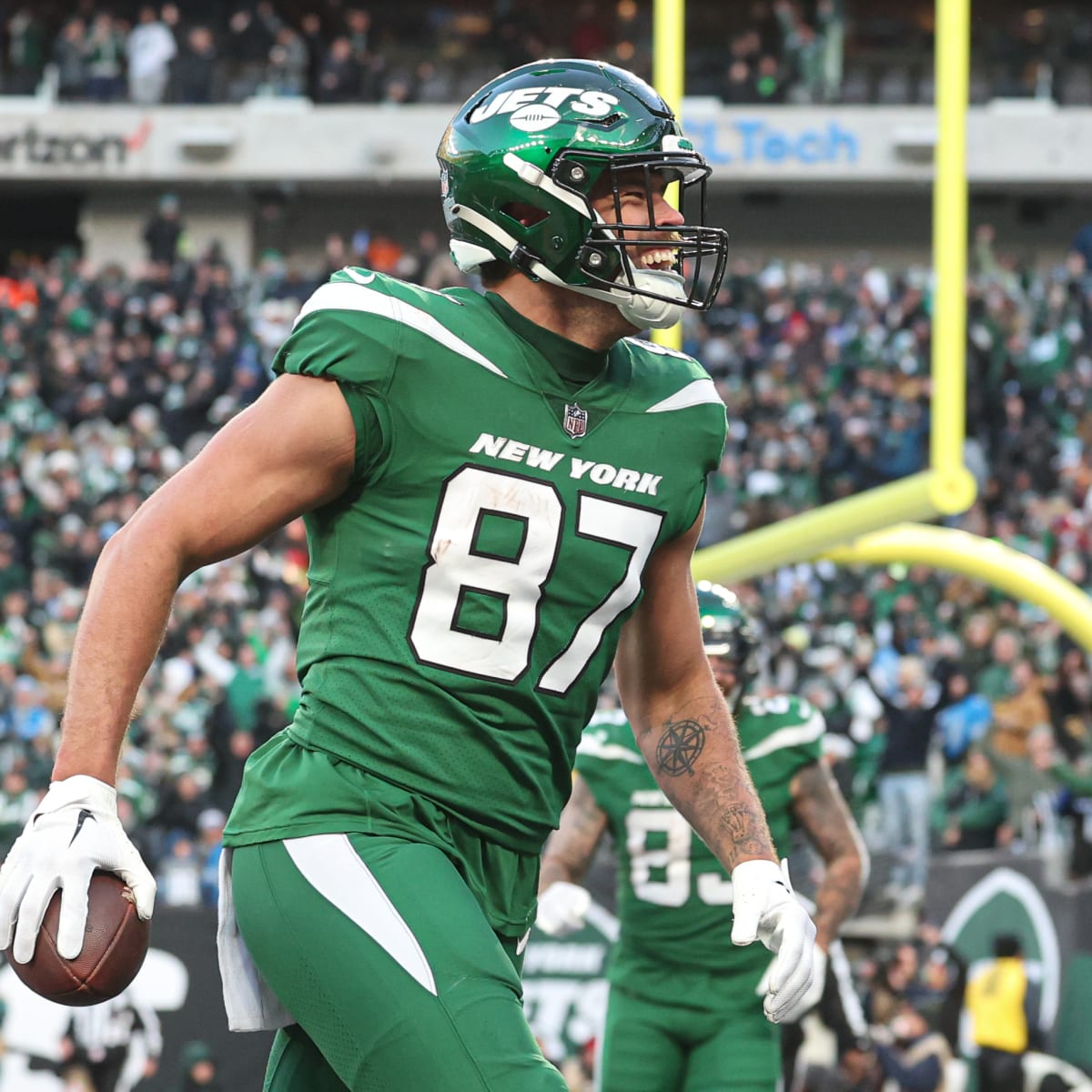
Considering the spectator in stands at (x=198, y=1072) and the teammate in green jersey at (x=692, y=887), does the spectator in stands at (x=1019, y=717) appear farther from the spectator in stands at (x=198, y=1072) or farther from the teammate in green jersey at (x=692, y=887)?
the teammate in green jersey at (x=692, y=887)

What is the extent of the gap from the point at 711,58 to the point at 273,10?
5.25 meters

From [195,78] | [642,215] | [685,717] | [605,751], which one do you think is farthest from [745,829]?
[195,78]

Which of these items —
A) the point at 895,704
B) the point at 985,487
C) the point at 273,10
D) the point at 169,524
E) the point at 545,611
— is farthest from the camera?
the point at 273,10

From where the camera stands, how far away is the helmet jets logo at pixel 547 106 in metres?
2.85

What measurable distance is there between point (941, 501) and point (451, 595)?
3.73 m

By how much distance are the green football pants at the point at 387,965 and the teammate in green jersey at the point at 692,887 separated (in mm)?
2519

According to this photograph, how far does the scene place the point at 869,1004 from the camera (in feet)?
28.4

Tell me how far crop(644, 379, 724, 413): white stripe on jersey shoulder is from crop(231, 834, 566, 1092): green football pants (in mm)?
730

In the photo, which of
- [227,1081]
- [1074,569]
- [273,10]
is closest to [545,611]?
[227,1081]

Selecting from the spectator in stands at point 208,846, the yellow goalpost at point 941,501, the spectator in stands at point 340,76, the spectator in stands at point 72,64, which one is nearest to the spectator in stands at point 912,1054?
the yellow goalpost at point 941,501

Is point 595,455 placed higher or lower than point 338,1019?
higher

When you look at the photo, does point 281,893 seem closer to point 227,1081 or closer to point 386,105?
point 227,1081

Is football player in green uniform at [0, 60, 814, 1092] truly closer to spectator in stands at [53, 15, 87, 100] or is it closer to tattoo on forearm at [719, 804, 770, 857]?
tattoo on forearm at [719, 804, 770, 857]

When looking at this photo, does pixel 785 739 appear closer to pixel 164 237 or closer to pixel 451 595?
pixel 451 595
